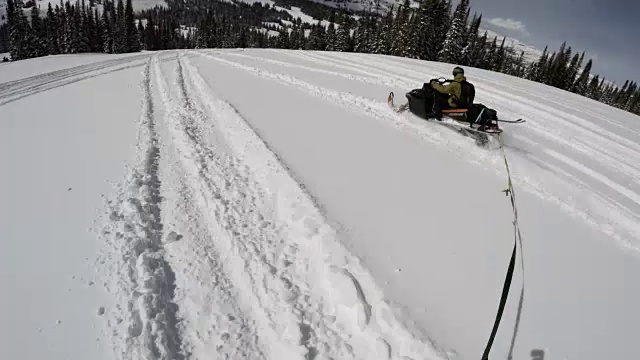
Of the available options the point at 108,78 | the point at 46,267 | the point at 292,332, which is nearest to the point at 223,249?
the point at 292,332

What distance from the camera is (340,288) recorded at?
3.36m

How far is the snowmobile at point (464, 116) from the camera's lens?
7.33 metres

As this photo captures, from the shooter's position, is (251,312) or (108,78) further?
(108,78)

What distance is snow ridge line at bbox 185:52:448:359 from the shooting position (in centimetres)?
288

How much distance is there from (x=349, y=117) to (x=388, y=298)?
6191mm

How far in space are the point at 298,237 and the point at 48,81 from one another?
40.6 ft

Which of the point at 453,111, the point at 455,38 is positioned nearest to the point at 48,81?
the point at 453,111

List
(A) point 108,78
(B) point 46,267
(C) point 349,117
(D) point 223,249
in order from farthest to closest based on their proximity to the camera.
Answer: (A) point 108,78 < (C) point 349,117 < (D) point 223,249 < (B) point 46,267

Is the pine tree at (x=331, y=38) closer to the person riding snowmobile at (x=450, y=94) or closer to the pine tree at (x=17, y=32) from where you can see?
the pine tree at (x=17, y=32)

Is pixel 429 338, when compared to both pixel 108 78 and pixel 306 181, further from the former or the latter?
pixel 108 78

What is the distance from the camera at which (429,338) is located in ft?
9.77

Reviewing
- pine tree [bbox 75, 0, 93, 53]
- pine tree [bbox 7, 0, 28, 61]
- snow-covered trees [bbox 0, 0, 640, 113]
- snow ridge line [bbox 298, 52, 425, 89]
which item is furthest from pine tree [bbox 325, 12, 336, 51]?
pine tree [bbox 7, 0, 28, 61]

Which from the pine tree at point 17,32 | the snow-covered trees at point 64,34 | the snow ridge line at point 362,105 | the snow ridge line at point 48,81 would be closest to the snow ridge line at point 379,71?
the snow ridge line at point 362,105

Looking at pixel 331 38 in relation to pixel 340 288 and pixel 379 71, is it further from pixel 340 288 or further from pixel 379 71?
pixel 340 288
